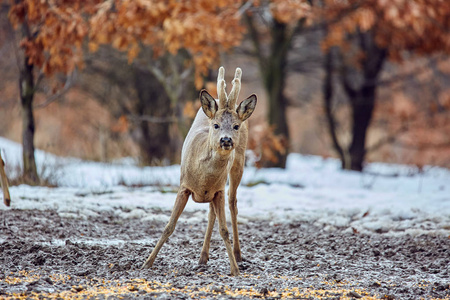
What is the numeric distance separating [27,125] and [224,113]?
18.1 feet

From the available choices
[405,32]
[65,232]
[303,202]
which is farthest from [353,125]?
[65,232]

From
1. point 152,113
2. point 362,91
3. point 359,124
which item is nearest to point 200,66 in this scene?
point 152,113

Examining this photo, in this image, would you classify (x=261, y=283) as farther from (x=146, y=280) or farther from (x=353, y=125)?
(x=353, y=125)

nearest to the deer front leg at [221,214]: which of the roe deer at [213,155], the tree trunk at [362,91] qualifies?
the roe deer at [213,155]

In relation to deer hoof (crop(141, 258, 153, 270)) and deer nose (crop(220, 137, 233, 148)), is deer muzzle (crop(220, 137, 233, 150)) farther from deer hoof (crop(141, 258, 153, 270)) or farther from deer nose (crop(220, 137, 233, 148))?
deer hoof (crop(141, 258, 153, 270))

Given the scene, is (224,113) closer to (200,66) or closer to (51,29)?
(51,29)

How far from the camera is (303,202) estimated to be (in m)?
9.23

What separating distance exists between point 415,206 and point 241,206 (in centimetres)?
269

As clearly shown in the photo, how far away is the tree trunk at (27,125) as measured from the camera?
9305 mm

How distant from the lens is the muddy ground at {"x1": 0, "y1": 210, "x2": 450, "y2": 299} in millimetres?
4410

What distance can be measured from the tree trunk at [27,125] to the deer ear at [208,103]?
526 cm

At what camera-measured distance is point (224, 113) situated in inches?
192

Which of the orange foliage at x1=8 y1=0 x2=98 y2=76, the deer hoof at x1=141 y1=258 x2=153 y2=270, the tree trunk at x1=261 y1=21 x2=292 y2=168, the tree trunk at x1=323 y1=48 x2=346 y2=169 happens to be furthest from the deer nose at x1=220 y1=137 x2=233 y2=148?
the tree trunk at x1=323 y1=48 x2=346 y2=169

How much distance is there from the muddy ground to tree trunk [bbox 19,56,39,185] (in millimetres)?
2562
